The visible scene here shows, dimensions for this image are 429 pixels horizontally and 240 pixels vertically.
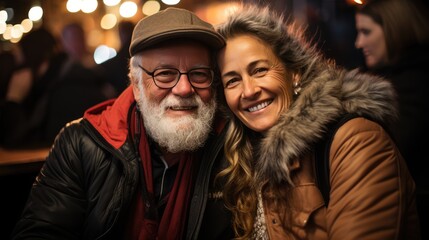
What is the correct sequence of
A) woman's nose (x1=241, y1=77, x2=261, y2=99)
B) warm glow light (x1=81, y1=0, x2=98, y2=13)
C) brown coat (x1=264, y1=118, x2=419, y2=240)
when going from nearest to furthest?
brown coat (x1=264, y1=118, x2=419, y2=240), woman's nose (x1=241, y1=77, x2=261, y2=99), warm glow light (x1=81, y1=0, x2=98, y2=13)

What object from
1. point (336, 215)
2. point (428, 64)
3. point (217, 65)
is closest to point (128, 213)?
point (217, 65)

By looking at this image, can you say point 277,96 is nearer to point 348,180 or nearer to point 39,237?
point 348,180

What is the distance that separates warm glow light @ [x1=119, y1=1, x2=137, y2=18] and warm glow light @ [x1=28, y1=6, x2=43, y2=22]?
2.66 ft

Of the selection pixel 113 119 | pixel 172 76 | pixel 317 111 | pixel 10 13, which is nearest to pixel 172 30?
pixel 172 76

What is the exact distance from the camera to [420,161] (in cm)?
228

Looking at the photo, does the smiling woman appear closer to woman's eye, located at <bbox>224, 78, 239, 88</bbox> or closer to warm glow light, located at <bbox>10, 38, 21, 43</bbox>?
woman's eye, located at <bbox>224, 78, 239, 88</bbox>

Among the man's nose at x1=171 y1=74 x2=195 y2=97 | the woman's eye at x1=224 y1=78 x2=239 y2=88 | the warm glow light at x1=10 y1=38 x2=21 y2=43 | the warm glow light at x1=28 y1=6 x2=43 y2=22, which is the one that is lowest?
the warm glow light at x1=10 y1=38 x2=21 y2=43

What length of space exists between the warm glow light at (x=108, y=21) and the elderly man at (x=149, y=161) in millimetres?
2084

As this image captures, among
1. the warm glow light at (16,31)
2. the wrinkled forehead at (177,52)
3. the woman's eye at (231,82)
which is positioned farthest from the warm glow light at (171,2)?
the woman's eye at (231,82)

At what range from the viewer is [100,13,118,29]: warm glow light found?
12.9 feet

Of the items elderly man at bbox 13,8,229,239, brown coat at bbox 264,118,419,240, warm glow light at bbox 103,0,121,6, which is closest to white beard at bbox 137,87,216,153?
elderly man at bbox 13,8,229,239

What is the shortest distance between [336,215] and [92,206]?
124 centimetres

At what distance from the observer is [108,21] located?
3.95 meters

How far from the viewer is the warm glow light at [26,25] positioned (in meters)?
3.27
